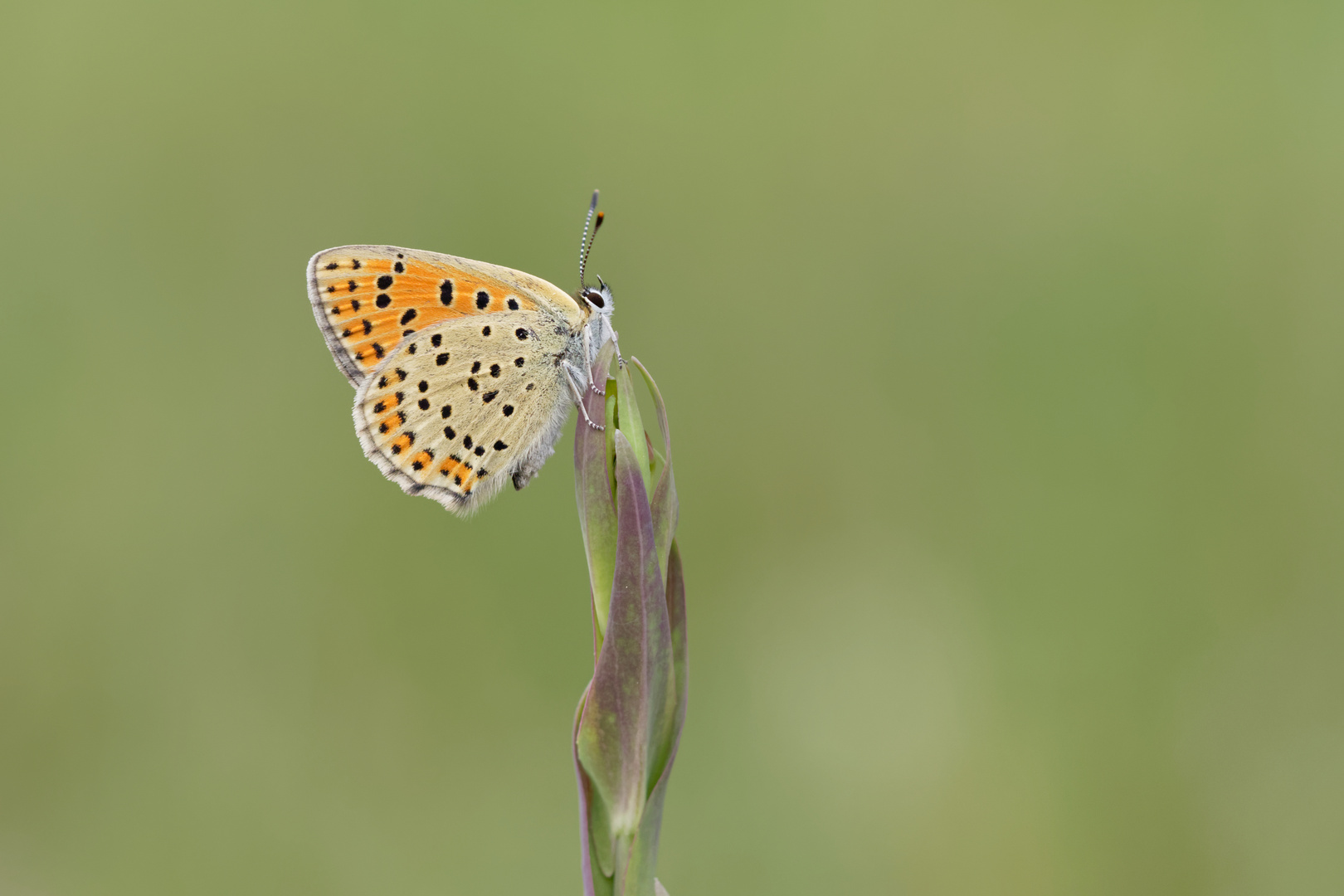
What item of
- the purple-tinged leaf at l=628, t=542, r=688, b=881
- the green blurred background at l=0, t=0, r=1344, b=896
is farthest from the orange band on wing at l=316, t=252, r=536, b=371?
the green blurred background at l=0, t=0, r=1344, b=896

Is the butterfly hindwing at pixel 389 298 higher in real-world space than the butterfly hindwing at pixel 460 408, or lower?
higher

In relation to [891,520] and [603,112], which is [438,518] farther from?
[603,112]

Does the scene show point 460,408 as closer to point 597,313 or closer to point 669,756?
point 597,313

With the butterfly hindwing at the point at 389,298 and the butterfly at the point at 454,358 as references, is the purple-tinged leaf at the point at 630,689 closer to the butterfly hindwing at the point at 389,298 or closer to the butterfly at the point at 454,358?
the butterfly at the point at 454,358

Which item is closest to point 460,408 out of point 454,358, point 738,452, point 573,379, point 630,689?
point 454,358

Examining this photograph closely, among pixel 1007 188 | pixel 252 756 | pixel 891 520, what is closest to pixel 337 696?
pixel 252 756

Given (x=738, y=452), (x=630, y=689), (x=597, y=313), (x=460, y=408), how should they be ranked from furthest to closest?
(x=738, y=452) → (x=597, y=313) → (x=460, y=408) → (x=630, y=689)

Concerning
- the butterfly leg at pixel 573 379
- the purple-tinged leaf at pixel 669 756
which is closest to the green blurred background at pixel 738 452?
the butterfly leg at pixel 573 379
